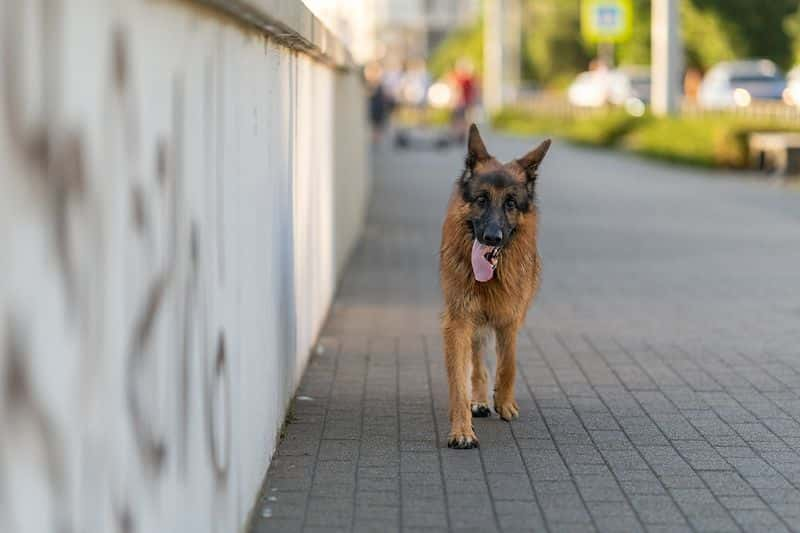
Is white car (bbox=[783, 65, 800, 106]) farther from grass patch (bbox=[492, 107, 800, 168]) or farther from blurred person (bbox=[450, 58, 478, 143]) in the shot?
blurred person (bbox=[450, 58, 478, 143])

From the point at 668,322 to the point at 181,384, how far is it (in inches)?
299

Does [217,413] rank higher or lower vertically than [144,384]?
lower

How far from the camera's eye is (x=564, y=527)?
5.95 meters

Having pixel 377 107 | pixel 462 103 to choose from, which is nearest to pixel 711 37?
pixel 462 103

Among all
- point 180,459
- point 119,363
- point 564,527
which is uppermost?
point 119,363

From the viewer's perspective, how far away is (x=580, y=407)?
8469 millimetres

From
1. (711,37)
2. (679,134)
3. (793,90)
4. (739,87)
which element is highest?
(711,37)

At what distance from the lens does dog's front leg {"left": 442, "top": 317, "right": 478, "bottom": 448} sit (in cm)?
742

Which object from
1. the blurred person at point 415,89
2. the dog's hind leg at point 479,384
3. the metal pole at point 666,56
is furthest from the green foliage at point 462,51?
the dog's hind leg at point 479,384

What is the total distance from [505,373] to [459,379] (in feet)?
2.15

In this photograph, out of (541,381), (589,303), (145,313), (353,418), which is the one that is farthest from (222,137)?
(589,303)

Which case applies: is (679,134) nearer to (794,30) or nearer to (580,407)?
(580,407)

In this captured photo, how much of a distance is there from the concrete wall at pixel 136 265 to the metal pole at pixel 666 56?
28.9 m

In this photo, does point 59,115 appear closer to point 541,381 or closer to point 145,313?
point 145,313
